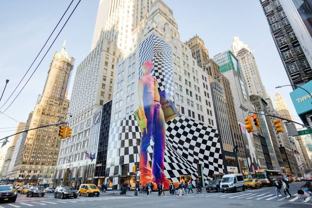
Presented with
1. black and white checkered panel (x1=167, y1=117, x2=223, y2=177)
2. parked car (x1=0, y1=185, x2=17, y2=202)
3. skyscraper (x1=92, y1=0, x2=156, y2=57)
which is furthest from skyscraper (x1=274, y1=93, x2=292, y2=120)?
parked car (x1=0, y1=185, x2=17, y2=202)

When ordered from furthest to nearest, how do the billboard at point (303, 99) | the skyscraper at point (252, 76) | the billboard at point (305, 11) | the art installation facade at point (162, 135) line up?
the skyscraper at point (252, 76), the art installation facade at point (162, 135), the billboard at point (303, 99), the billboard at point (305, 11)

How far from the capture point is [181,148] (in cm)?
3197

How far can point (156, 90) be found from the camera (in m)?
33.3

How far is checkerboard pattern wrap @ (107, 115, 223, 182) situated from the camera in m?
29.3

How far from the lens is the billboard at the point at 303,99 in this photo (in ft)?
81.0

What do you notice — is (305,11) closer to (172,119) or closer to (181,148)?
(172,119)

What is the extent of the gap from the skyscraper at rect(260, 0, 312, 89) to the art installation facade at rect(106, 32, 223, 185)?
23.1 meters

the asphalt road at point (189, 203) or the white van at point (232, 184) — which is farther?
the white van at point (232, 184)

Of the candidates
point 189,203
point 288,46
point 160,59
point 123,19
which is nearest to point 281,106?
point 288,46

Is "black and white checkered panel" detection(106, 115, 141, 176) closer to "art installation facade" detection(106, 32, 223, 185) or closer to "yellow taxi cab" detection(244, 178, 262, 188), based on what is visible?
"art installation facade" detection(106, 32, 223, 185)

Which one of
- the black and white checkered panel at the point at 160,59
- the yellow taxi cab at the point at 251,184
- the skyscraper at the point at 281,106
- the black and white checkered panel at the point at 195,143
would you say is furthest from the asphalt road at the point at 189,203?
the skyscraper at the point at 281,106

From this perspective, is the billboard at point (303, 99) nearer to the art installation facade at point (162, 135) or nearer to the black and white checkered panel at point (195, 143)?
the black and white checkered panel at point (195, 143)

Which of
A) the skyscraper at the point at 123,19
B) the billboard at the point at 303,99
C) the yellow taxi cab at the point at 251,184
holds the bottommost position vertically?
the yellow taxi cab at the point at 251,184

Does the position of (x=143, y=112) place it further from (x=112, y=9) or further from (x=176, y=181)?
(x=112, y=9)
